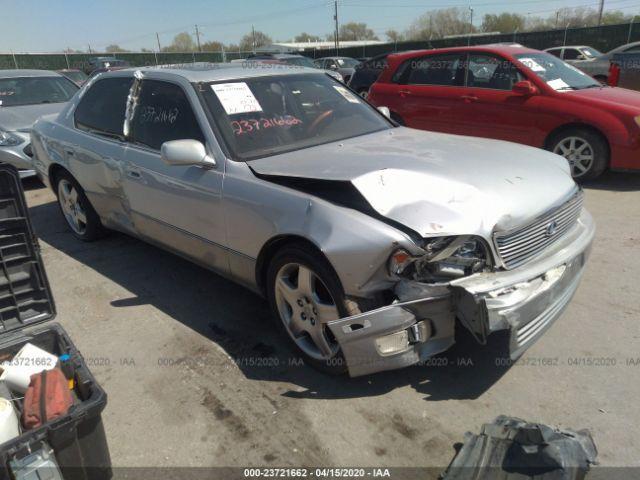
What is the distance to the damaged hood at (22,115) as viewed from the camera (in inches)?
284

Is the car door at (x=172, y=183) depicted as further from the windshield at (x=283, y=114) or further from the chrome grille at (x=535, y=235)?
the chrome grille at (x=535, y=235)

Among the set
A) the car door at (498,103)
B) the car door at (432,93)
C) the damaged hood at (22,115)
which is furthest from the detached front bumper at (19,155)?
the car door at (498,103)

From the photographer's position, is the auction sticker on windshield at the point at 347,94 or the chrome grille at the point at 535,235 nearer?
the chrome grille at the point at 535,235

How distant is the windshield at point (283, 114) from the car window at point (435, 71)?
11.7ft

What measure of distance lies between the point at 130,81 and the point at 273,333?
2.44m

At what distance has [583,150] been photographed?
6191 millimetres

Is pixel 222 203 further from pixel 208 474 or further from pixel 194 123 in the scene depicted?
pixel 208 474

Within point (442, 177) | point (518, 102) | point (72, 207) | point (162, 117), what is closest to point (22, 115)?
point (72, 207)

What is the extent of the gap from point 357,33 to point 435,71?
93.2 m

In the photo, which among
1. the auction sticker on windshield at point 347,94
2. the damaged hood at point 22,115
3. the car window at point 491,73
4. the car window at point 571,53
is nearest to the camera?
the auction sticker on windshield at point 347,94

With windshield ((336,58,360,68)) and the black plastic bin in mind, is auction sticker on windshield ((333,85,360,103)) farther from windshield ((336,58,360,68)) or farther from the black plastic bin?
windshield ((336,58,360,68))

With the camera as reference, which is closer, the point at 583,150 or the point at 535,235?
the point at 535,235

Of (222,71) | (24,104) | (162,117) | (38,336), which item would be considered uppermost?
(222,71)

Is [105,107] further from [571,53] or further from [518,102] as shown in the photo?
[571,53]
